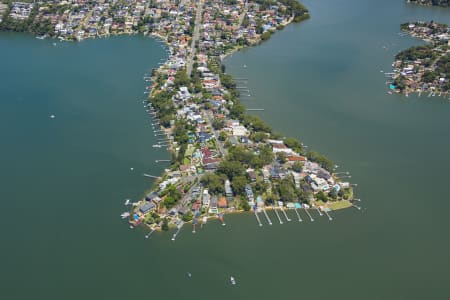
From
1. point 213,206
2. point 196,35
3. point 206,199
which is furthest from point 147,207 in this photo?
point 196,35

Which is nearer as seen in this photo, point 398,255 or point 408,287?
point 408,287

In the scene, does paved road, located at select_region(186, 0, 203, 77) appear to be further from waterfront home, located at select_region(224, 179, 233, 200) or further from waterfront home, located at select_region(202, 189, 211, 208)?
waterfront home, located at select_region(202, 189, 211, 208)

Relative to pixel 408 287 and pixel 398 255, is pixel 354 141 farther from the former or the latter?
pixel 408 287

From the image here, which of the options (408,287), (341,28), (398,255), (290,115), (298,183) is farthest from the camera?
(341,28)

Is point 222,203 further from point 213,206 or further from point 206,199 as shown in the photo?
point 206,199

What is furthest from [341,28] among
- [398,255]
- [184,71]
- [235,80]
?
[398,255]

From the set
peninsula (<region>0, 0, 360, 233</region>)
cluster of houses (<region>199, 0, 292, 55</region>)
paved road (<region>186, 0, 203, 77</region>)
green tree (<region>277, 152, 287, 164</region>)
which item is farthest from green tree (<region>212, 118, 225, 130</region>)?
cluster of houses (<region>199, 0, 292, 55</region>)

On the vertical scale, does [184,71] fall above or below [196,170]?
above
